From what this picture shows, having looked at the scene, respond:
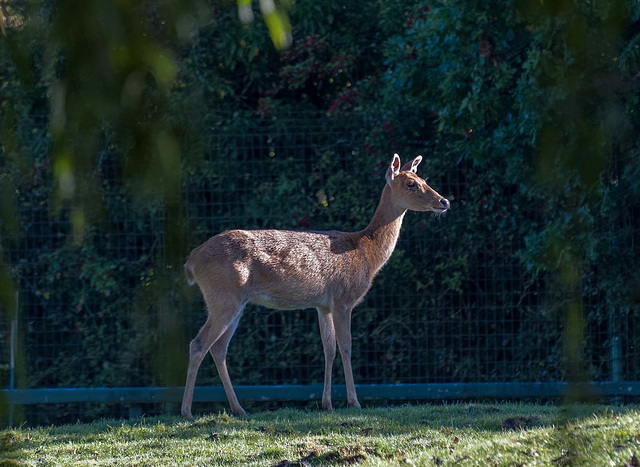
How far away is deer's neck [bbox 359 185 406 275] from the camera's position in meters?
8.28

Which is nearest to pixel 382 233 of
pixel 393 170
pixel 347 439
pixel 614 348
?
pixel 393 170

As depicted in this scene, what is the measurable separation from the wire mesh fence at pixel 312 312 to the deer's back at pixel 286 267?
68 centimetres

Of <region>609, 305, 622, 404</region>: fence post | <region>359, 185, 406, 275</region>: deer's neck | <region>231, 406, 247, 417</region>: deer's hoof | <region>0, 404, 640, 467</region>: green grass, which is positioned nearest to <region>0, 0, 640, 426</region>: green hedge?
<region>609, 305, 622, 404</region>: fence post

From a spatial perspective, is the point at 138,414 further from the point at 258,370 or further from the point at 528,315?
the point at 528,315

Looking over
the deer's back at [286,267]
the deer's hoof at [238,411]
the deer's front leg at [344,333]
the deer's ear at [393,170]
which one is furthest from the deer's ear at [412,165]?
the deer's hoof at [238,411]

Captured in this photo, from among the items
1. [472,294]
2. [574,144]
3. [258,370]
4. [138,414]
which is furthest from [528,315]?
[574,144]

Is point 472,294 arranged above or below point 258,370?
above

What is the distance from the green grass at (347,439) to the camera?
5039 mm

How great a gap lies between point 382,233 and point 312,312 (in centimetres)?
106

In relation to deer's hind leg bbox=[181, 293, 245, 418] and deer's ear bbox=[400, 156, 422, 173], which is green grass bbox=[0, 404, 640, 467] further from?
deer's ear bbox=[400, 156, 422, 173]

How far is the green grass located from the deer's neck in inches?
54.5

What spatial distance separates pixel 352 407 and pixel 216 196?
7.38 ft

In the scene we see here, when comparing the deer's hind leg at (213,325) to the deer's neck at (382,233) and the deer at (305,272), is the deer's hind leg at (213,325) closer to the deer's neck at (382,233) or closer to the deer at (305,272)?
the deer at (305,272)

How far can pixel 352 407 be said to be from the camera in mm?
7809
